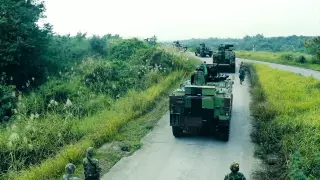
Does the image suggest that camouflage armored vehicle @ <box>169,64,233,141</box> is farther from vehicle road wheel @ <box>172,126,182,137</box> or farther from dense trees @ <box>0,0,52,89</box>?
dense trees @ <box>0,0,52,89</box>

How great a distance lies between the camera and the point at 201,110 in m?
9.67

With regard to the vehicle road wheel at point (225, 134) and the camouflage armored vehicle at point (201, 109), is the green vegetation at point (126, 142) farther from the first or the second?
the vehicle road wheel at point (225, 134)

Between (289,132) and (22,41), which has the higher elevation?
(22,41)

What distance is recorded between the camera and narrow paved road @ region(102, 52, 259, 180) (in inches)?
313

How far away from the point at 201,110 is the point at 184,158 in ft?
5.02

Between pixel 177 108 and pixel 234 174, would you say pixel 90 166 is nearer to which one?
pixel 234 174

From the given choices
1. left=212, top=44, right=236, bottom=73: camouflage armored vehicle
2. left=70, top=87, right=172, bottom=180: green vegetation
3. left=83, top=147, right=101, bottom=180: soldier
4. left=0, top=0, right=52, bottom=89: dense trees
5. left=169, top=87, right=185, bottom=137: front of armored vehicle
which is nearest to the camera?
left=83, top=147, right=101, bottom=180: soldier

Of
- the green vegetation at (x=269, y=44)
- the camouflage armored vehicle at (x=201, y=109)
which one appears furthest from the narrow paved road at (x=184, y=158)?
the green vegetation at (x=269, y=44)

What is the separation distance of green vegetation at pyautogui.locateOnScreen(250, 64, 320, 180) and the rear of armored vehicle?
131 cm

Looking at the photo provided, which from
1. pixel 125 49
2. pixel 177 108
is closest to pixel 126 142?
pixel 177 108

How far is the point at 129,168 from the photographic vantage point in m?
8.29

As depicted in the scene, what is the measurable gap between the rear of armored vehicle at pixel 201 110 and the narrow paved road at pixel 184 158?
52 cm

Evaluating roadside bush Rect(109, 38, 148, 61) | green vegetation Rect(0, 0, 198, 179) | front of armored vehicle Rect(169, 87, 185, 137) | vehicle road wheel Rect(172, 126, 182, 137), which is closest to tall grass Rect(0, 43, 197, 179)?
green vegetation Rect(0, 0, 198, 179)

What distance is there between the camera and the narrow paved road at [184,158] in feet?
26.1
